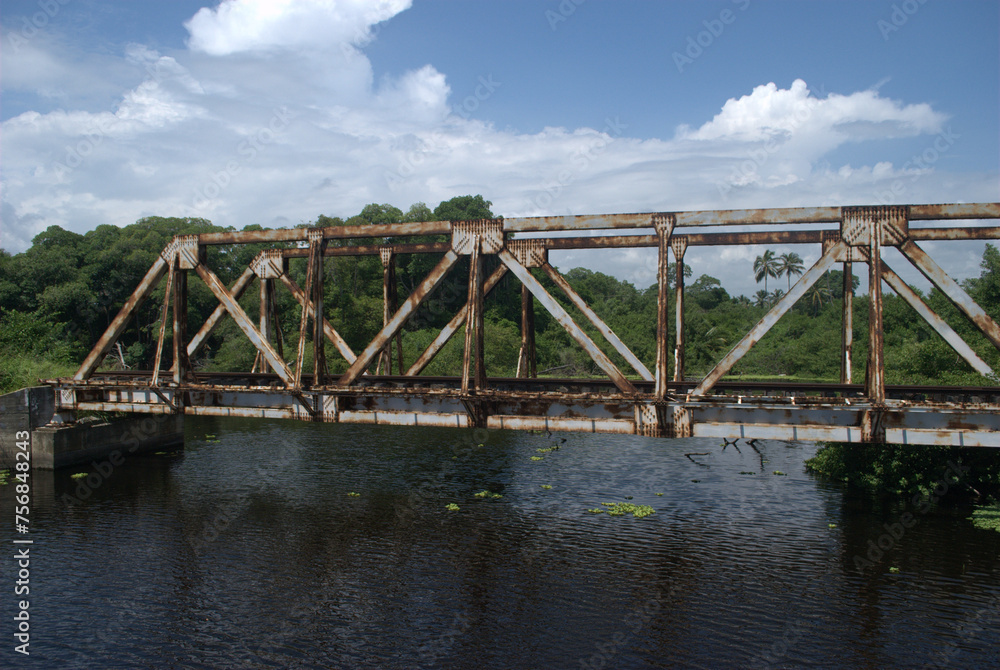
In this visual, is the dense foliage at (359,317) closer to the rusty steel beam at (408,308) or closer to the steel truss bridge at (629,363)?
the steel truss bridge at (629,363)

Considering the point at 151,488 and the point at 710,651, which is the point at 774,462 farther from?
the point at 151,488

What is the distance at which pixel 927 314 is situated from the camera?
15.5 metres

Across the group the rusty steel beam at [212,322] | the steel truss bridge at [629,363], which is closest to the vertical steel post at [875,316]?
the steel truss bridge at [629,363]

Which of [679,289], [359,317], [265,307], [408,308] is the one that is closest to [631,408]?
[408,308]

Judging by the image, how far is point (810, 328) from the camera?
238ft

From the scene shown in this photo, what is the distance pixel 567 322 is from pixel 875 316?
23.8 ft

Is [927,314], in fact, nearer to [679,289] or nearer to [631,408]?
[631,408]

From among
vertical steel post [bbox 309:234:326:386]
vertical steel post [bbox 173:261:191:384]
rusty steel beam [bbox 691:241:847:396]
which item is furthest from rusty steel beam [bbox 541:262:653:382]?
vertical steel post [bbox 173:261:191:384]

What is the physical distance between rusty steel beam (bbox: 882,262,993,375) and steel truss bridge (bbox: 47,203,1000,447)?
0.06 meters

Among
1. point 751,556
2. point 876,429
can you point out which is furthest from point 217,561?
point 876,429

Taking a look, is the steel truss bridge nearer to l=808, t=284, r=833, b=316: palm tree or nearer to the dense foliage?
the dense foliage

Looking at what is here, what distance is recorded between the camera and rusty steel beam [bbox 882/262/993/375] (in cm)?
1552

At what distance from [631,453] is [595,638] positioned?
1861cm

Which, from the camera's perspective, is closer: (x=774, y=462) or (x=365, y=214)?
(x=774, y=462)
